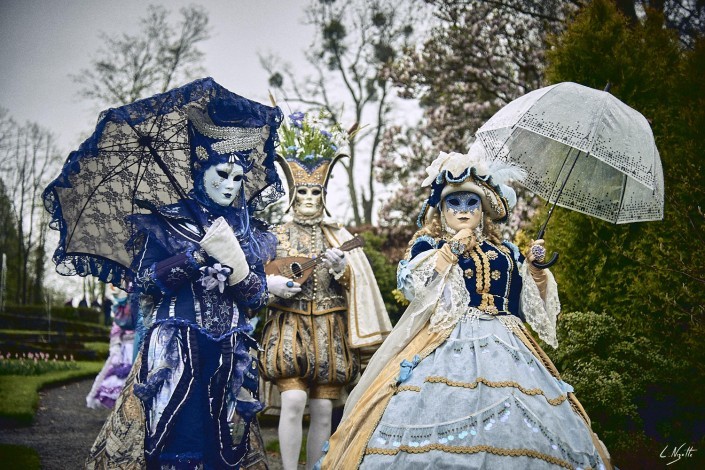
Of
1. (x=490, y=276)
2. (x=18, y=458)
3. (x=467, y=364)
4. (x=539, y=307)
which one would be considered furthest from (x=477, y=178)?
(x=18, y=458)

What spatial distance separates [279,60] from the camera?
1719cm

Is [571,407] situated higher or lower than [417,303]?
lower

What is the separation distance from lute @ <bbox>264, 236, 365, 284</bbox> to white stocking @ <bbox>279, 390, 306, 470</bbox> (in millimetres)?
A: 845

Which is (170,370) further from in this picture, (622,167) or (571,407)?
(622,167)

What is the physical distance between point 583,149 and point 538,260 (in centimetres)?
81

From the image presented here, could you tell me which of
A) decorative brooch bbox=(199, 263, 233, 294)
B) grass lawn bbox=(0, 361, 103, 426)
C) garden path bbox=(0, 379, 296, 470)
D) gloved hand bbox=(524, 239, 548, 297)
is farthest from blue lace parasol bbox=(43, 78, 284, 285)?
grass lawn bbox=(0, 361, 103, 426)

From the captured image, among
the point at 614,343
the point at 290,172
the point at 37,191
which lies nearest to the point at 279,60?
the point at 37,191

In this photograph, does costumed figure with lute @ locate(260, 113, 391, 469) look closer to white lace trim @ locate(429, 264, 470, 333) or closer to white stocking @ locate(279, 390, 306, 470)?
white stocking @ locate(279, 390, 306, 470)

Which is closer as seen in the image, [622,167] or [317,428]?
[622,167]

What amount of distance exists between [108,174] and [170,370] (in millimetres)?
1147

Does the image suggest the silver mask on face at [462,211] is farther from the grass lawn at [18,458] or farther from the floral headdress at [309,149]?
the grass lawn at [18,458]

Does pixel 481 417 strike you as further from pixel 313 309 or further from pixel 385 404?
pixel 313 309

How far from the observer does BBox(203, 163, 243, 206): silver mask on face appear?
3.99 m

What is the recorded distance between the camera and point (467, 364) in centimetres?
389
